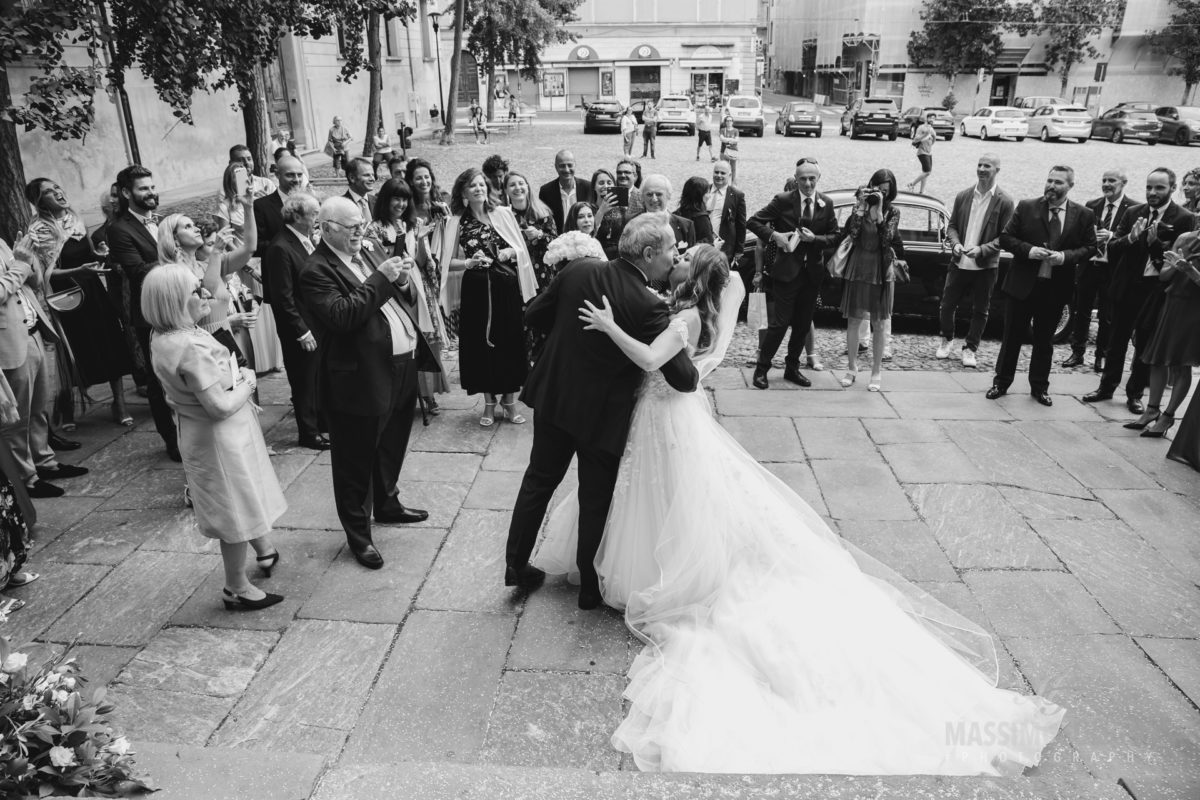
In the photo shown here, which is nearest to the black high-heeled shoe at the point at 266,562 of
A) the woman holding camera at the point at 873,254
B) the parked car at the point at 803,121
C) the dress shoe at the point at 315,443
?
the dress shoe at the point at 315,443

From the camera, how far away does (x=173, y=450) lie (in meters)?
5.34

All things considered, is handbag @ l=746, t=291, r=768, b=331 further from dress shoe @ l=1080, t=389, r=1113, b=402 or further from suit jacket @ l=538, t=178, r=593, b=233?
dress shoe @ l=1080, t=389, r=1113, b=402

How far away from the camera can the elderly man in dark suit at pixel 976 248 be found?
6.96 metres

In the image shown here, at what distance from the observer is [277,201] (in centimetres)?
590

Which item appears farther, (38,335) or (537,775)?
(38,335)

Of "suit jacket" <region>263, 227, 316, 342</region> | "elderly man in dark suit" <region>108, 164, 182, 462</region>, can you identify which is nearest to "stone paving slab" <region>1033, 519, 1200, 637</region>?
"suit jacket" <region>263, 227, 316, 342</region>

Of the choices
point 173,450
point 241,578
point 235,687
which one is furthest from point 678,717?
point 173,450

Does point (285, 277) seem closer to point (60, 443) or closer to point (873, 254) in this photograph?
point (60, 443)

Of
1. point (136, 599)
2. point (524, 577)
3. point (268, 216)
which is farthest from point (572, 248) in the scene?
point (268, 216)

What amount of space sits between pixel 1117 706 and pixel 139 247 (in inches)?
228

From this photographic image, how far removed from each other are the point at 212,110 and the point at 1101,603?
64.6ft

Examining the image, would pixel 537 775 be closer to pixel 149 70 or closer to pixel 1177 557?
pixel 1177 557

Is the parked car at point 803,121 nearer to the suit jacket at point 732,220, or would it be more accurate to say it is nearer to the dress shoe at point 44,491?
the suit jacket at point 732,220

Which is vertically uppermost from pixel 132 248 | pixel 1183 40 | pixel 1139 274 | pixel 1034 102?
pixel 1183 40
